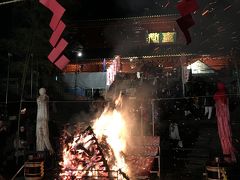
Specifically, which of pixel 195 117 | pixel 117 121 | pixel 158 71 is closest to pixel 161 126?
pixel 195 117

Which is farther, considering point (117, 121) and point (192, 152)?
point (192, 152)

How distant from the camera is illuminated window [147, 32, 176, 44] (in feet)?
103

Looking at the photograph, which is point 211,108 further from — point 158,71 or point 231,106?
point 158,71

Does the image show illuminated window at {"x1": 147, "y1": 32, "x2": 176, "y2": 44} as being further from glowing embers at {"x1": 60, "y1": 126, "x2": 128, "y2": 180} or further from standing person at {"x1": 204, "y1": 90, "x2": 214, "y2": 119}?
glowing embers at {"x1": 60, "y1": 126, "x2": 128, "y2": 180}

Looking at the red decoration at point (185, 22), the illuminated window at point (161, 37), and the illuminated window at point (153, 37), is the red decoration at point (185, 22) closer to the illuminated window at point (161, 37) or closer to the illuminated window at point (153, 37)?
the illuminated window at point (161, 37)

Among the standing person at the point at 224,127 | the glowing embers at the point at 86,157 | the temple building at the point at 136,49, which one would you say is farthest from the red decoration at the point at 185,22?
the temple building at the point at 136,49

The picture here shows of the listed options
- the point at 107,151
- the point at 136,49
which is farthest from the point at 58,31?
the point at 136,49

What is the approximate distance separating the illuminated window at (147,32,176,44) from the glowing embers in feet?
75.0

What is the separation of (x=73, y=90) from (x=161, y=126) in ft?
31.8

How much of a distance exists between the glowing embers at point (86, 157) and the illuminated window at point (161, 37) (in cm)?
2286

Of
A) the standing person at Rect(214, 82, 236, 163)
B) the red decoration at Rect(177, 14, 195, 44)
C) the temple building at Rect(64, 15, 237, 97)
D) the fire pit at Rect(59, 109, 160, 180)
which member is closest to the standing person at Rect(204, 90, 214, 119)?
the temple building at Rect(64, 15, 237, 97)

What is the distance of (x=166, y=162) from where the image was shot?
1321 centimetres

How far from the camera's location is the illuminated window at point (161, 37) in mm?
31500

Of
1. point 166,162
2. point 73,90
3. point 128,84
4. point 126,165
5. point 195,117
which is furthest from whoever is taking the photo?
point 73,90
